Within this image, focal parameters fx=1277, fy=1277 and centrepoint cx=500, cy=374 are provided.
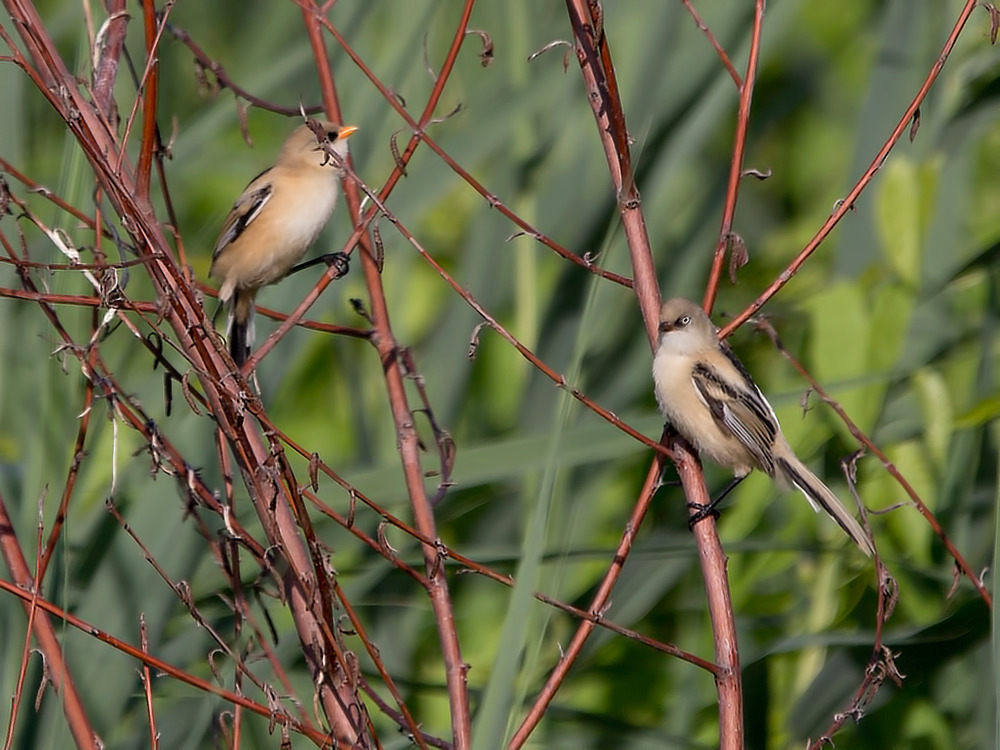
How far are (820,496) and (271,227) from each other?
1.42 meters

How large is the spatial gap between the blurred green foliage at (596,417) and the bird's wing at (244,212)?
0.08 meters

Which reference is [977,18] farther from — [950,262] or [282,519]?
[282,519]

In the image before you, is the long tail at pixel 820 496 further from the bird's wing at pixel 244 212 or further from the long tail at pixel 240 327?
the bird's wing at pixel 244 212

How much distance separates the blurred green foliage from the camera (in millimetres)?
2387

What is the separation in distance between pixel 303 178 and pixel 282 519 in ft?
5.00

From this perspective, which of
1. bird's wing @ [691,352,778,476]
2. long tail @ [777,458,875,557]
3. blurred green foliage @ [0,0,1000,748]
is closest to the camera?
long tail @ [777,458,875,557]

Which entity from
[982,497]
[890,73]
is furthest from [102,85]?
[890,73]

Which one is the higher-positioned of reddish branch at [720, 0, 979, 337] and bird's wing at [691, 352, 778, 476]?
bird's wing at [691, 352, 778, 476]

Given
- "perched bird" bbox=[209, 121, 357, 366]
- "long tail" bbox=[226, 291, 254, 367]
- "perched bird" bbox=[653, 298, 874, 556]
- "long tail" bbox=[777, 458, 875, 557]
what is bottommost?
"long tail" bbox=[777, 458, 875, 557]

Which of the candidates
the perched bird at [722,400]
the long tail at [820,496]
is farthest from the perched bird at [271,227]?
the long tail at [820,496]

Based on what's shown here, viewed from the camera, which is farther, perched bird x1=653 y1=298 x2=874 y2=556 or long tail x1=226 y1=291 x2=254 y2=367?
long tail x1=226 y1=291 x2=254 y2=367

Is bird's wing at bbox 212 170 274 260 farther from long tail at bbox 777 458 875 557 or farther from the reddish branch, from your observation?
the reddish branch

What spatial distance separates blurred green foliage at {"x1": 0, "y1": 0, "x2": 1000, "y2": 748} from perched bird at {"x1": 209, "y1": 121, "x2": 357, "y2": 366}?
0.29 ft

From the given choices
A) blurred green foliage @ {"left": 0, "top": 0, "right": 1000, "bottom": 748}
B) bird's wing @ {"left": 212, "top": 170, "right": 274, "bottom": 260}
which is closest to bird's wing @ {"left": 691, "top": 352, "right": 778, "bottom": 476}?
blurred green foliage @ {"left": 0, "top": 0, "right": 1000, "bottom": 748}
